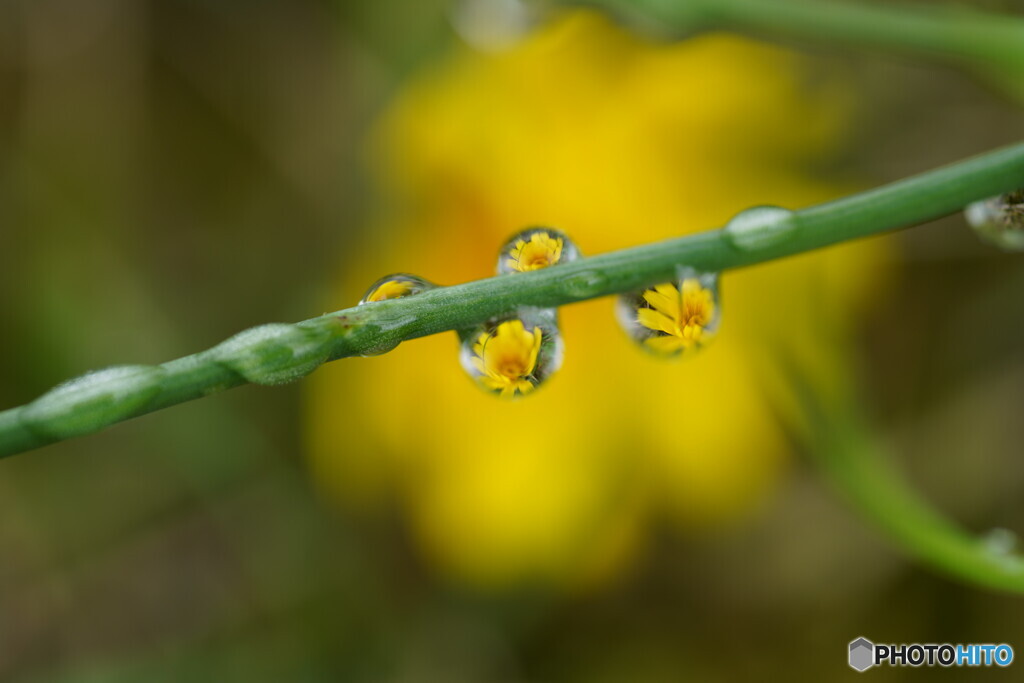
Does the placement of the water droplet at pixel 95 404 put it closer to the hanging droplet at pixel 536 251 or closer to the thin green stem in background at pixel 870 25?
the hanging droplet at pixel 536 251

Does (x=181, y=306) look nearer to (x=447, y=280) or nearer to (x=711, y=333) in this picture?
(x=447, y=280)

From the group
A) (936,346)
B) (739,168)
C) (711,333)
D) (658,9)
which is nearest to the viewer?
(711,333)

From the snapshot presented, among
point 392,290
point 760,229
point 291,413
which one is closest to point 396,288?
point 392,290

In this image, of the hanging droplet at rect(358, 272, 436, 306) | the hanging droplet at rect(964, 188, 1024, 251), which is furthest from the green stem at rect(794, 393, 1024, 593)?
the hanging droplet at rect(358, 272, 436, 306)

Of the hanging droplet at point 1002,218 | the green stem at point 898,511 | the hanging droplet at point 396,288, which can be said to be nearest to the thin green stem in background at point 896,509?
→ the green stem at point 898,511

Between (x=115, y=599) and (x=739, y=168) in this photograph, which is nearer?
(x=739, y=168)

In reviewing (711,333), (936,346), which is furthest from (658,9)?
(936,346)

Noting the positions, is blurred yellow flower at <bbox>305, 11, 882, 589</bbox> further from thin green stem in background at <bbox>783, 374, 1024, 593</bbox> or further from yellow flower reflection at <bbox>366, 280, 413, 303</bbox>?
yellow flower reflection at <bbox>366, 280, 413, 303</bbox>
